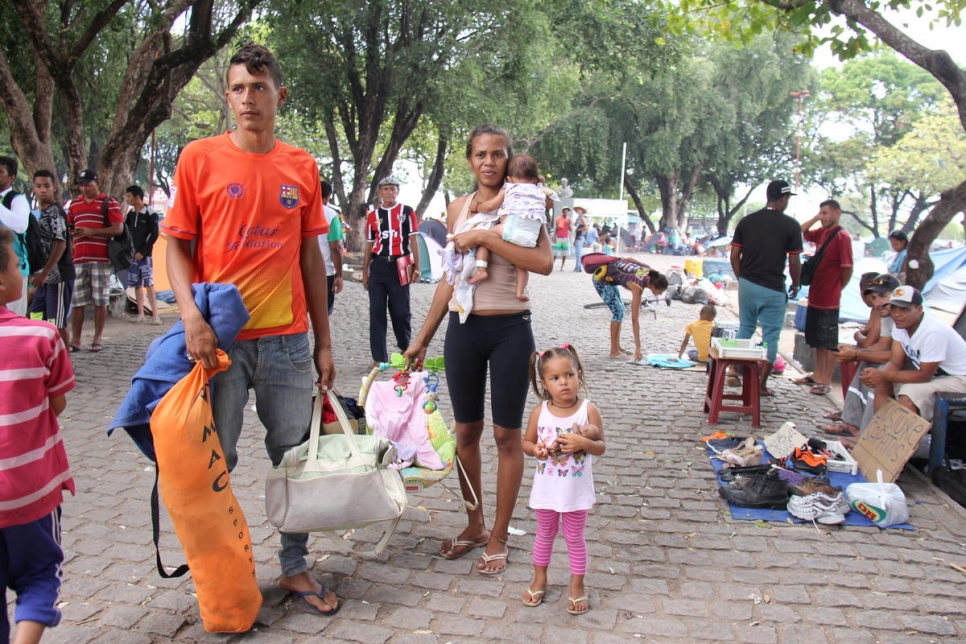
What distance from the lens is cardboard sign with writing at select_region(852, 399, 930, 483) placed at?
5.01 metres

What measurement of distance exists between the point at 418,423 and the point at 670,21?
6.28 metres

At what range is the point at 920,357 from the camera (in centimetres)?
539

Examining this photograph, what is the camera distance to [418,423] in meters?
3.74

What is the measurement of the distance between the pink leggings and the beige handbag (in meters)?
0.67

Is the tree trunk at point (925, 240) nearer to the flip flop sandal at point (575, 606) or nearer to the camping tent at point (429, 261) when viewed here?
the flip flop sandal at point (575, 606)

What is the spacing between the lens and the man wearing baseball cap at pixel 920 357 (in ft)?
17.5

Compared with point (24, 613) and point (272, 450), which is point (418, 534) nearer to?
point (272, 450)

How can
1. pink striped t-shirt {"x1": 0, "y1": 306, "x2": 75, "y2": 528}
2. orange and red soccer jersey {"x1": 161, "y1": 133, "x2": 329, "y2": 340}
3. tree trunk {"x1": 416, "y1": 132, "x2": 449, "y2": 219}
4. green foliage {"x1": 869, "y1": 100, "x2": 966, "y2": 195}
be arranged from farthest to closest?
green foliage {"x1": 869, "y1": 100, "x2": 966, "y2": 195}, tree trunk {"x1": 416, "y1": 132, "x2": 449, "y2": 219}, orange and red soccer jersey {"x1": 161, "y1": 133, "x2": 329, "y2": 340}, pink striped t-shirt {"x1": 0, "y1": 306, "x2": 75, "y2": 528}

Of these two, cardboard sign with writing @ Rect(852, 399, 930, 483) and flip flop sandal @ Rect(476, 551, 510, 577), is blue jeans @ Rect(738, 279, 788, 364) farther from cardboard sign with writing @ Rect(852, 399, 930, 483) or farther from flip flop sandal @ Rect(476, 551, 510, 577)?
flip flop sandal @ Rect(476, 551, 510, 577)

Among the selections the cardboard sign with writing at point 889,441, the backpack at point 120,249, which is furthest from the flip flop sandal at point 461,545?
the backpack at point 120,249

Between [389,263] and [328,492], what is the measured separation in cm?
487

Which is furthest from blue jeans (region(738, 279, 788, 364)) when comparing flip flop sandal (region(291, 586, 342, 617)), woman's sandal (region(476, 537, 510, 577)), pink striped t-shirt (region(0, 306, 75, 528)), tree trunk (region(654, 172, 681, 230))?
tree trunk (region(654, 172, 681, 230))

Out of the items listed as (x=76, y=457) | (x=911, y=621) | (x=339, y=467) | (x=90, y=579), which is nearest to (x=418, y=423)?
(x=339, y=467)

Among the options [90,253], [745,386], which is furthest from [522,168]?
[90,253]
